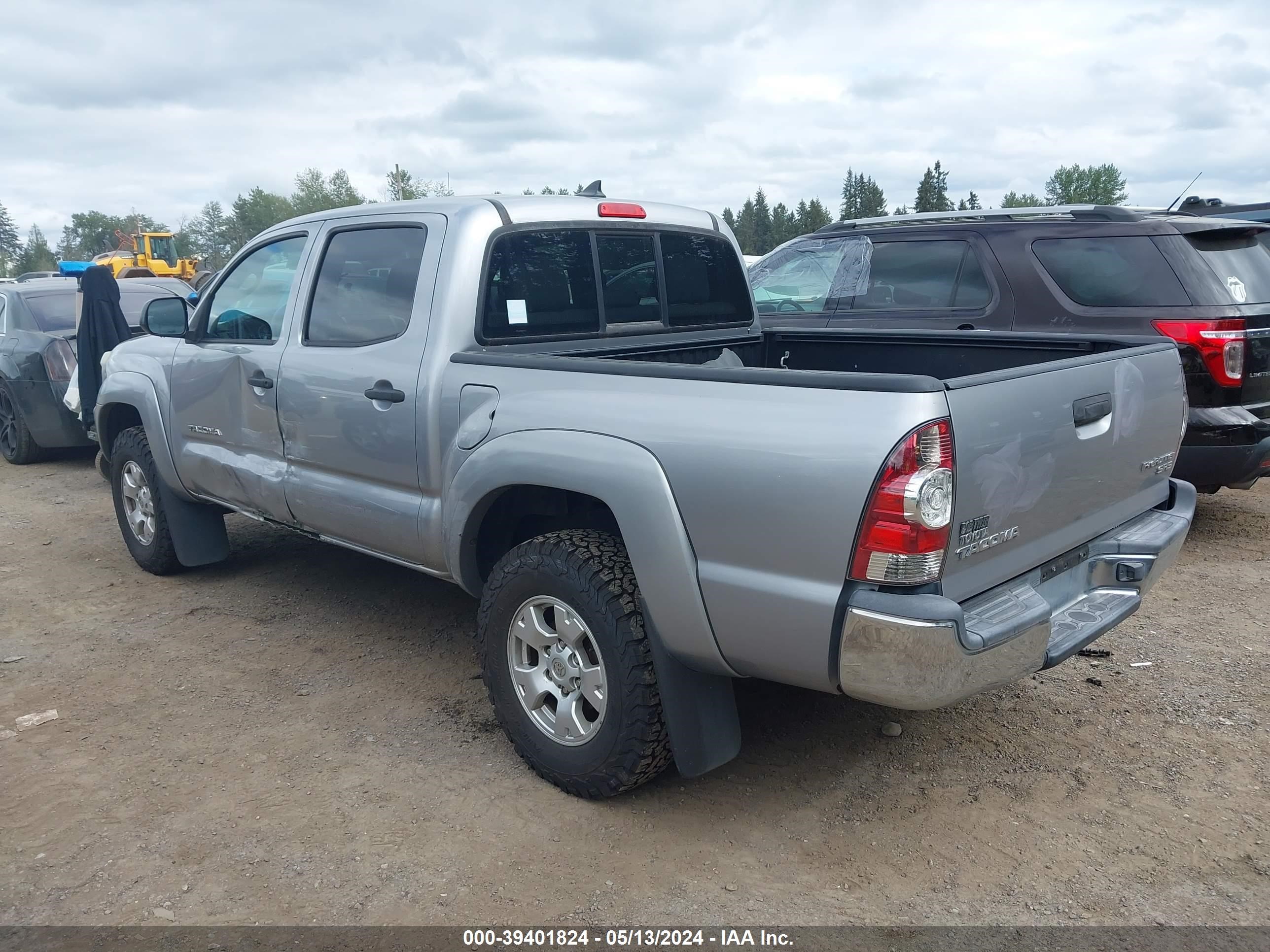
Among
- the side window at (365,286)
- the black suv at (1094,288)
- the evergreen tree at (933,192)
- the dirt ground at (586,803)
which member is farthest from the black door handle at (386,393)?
the evergreen tree at (933,192)

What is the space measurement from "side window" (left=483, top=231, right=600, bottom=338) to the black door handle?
0.39 metres

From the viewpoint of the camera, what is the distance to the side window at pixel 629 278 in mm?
4027

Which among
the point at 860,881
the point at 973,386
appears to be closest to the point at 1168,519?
the point at 973,386

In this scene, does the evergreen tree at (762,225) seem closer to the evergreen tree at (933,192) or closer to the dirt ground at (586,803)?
the evergreen tree at (933,192)

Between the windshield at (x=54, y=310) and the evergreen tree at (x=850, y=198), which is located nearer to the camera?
the windshield at (x=54, y=310)

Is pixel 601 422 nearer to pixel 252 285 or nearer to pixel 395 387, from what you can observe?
pixel 395 387

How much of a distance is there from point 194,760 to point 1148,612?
4261 mm

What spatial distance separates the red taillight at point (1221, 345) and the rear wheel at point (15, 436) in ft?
30.7

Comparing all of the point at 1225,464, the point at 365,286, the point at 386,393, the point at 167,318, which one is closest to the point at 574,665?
the point at 386,393

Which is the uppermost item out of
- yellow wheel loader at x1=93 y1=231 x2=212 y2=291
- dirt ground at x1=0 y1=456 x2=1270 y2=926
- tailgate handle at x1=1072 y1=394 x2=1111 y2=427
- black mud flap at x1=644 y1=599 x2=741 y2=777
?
yellow wheel loader at x1=93 y1=231 x2=212 y2=291

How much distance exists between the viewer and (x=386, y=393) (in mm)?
3625

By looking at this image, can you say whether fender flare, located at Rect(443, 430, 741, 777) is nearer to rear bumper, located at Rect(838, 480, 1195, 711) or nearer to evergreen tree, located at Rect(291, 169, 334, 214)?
rear bumper, located at Rect(838, 480, 1195, 711)

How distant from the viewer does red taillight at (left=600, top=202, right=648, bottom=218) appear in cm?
405

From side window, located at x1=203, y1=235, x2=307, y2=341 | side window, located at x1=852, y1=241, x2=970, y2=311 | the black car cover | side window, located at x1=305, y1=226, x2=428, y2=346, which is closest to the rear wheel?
the black car cover
